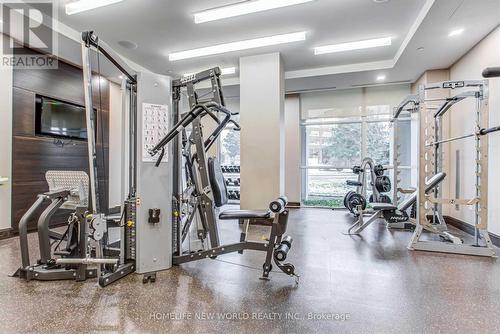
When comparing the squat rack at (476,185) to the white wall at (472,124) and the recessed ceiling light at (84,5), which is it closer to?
the white wall at (472,124)

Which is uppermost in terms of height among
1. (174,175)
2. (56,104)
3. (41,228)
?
(56,104)

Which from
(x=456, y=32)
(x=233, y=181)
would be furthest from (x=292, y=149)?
(x=456, y=32)

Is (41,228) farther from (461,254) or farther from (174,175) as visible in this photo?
(461,254)

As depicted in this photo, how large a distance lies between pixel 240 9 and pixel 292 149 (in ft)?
14.5

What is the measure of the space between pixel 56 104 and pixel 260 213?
14.5 ft

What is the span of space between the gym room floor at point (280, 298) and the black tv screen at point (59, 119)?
88.3 inches

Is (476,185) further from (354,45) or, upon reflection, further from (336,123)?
(336,123)

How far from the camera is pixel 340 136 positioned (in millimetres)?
7344

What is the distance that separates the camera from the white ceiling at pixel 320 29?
353cm

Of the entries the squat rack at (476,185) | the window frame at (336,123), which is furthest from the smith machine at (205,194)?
the window frame at (336,123)

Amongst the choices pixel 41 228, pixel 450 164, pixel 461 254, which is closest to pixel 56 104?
pixel 41 228

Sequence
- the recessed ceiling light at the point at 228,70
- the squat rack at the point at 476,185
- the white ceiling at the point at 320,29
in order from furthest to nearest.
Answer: the recessed ceiling light at the point at 228,70, the white ceiling at the point at 320,29, the squat rack at the point at 476,185

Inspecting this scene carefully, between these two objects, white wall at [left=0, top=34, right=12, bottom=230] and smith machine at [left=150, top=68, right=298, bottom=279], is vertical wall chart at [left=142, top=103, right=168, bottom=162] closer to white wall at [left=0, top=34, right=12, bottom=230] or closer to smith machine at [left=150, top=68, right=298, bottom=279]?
smith machine at [left=150, top=68, right=298, bottom=279]

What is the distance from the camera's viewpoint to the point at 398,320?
1812 millimetres
